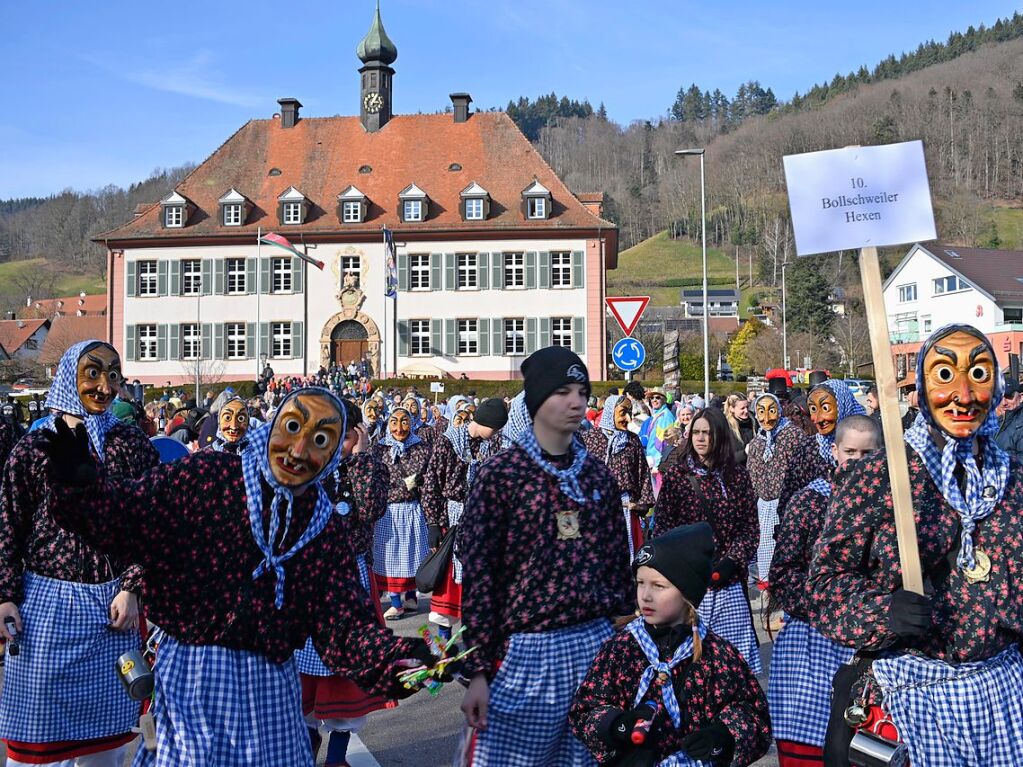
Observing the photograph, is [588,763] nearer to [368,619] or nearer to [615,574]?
[615,574]

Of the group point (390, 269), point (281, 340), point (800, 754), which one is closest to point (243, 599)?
point (800, 754)

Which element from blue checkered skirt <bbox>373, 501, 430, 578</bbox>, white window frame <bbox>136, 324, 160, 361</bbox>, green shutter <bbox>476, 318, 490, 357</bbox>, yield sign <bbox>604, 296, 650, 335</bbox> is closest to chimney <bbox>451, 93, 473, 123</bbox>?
green shutter <bbox>476, 318, 490, 357</bbox>

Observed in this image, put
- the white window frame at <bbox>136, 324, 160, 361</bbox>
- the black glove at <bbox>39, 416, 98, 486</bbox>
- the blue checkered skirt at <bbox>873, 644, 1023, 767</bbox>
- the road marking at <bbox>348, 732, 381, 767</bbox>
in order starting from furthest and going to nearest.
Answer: the white window frame at <bbox>136, 324, 160, 361</bbox> → the road marking at <bbox>348, 732, 381, 767</bbox> → the blue checkered skirt at <bbox>873, 644, 1023, 767</bbox> → the black glove at <bbox>39, 416, 98, 486</bbox>

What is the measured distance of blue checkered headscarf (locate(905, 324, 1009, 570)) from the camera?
3064 millimetres

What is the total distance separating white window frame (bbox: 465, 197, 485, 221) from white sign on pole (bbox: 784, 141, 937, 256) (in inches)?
1777

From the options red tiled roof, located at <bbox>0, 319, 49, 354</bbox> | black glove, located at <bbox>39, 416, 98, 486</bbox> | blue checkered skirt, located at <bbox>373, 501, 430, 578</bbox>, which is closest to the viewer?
black glove, located at <bbox>39, 416, 98, 486</bbox>

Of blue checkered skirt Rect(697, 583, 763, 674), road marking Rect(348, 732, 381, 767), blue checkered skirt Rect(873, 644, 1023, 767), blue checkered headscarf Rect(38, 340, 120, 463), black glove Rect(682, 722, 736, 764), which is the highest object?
blue checkered headscarf Rect(38, 340, 120, 463)

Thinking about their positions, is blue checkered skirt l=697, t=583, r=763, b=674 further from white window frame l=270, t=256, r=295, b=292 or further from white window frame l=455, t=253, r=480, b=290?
white window frame l=270, t=256, r=295, b=292

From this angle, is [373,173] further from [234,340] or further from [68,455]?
[68,455]

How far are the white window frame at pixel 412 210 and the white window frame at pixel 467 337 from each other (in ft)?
16.7

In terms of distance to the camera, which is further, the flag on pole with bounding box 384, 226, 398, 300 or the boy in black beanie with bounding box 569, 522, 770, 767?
the flag on pole with bounding box 384, 226, 398, 300

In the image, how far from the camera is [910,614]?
2871 millimetres

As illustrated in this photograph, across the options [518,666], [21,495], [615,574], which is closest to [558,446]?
[615,574]

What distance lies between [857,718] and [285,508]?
6.08ft
